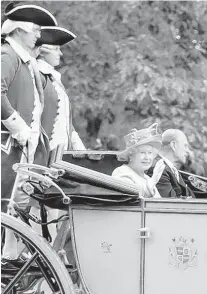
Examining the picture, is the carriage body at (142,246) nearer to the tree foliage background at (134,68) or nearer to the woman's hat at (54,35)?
the woman's hat at (54,35)

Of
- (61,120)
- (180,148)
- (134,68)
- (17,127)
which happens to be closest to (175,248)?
(17,127)

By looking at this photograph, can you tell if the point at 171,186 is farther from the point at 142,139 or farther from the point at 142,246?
the point at 142,246

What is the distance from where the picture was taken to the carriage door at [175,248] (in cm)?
458

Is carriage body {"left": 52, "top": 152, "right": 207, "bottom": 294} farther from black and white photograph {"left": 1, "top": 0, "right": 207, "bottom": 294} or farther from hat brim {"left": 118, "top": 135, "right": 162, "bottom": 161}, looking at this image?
hat brim {"left": 118, "top": 135, "right": 162, "bottom": 161}

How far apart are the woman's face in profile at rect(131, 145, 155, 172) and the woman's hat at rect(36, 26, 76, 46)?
0.90 metres

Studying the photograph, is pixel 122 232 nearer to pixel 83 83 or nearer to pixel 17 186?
pixel 17 186

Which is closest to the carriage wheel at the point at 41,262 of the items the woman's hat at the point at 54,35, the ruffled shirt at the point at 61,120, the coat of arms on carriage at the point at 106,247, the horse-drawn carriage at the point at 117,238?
the horse-drawn carriage at the point at 117,238

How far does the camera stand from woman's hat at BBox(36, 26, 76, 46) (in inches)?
236

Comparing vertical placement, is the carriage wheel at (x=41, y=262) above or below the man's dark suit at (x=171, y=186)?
below

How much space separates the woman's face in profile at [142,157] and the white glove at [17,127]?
24.3 inches

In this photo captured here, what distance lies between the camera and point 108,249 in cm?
472

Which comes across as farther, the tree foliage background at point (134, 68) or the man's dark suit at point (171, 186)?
the tree foliage background at point (134, 68)

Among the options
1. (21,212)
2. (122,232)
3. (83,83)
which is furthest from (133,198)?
(83,83)

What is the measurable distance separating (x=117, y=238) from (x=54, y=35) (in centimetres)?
175
